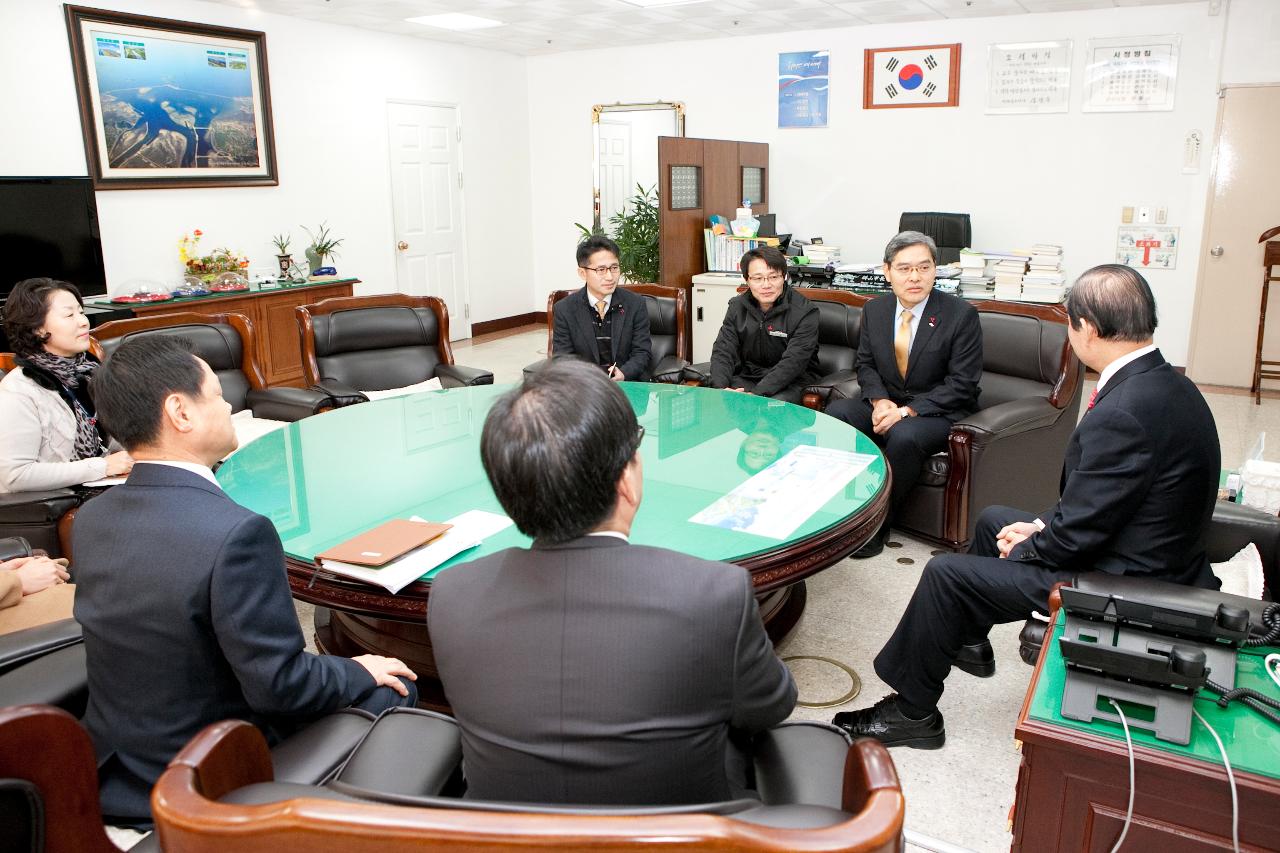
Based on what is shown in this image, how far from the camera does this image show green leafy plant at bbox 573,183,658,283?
7871 millimetres

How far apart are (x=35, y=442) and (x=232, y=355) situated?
1.14 m

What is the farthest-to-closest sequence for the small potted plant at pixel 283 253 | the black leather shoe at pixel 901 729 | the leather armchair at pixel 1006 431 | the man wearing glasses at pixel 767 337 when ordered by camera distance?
the small potted plant at pixel 283 253, the man wearing glasses at pixel 767 337, the leather armchair at pixel 1006 431, the black leather shoe at pixel 901 729

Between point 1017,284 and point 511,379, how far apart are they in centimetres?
358

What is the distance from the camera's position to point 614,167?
8.60 m

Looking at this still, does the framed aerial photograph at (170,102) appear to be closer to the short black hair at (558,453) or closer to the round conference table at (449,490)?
the round conference table at (449,490)

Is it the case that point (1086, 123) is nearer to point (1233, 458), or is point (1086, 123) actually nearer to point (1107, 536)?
point (1233, 458)

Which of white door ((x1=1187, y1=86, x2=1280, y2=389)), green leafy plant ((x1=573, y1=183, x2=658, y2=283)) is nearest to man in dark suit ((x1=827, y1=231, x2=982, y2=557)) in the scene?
white door ((x1=1187, y1=86, x2=1280, y2=389))

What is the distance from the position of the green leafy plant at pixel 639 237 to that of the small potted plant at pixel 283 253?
2.65 m

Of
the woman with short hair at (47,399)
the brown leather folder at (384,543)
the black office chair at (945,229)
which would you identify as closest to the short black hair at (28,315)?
the woman with short hair at (47,399)

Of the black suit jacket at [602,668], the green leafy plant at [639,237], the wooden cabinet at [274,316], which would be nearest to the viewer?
the black suit jacket at [602,668]

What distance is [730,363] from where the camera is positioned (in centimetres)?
434

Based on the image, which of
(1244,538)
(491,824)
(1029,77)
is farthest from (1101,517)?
(1029,77)

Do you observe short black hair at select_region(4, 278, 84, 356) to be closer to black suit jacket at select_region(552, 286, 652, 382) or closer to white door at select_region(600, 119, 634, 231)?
black suit jacket at select_region(552, 286, 652, 382)

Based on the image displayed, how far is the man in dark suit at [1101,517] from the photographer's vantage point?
2.02m
